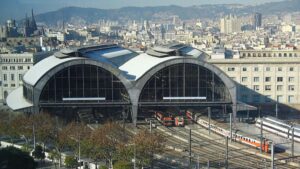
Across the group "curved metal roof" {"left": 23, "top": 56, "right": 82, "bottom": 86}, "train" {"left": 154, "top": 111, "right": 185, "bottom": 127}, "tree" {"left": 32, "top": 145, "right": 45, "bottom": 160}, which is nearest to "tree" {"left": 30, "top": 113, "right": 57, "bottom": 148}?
"tree" {"left": 32, "top": 145, "right": 45, "bottom": 160}

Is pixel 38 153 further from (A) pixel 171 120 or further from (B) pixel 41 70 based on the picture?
(B) pixel 41 70

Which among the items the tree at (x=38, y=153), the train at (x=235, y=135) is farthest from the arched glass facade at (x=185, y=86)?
the tree at (x=38, y=153)

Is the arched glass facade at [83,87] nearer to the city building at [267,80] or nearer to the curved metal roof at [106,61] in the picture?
the curved metal roof at [106,61]

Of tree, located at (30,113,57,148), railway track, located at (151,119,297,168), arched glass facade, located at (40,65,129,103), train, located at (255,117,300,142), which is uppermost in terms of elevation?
arched glass facade, located at (40,65,129,103)

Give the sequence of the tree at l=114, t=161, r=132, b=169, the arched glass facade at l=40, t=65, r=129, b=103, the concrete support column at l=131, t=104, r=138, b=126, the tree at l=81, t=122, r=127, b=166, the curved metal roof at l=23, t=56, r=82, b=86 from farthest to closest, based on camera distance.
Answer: the curved metal roof at l=23, t=56, r=82, b=86 < the arched glass facade at l=40, t=65, r=129, b=103 < the concrete support column at l=131, t=104, r=138, b=126 < the tree at l=81, t=122, r=127, b=166 < the tree at l=114, t=161, r=132, b=169

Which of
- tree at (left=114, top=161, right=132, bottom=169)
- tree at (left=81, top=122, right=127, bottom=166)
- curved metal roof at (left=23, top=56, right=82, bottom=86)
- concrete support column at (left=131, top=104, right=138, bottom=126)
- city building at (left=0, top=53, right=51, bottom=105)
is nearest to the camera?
tree at (left=114, top=161, right=132, bottom=169)

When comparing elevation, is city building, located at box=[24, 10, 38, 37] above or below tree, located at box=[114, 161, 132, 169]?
above

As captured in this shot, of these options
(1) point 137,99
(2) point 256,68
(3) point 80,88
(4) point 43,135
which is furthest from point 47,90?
(2) point 256,68

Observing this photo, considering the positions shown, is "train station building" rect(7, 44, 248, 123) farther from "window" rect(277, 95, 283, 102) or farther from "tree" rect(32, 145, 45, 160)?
"window" rect(277, 95, 283, 102)
